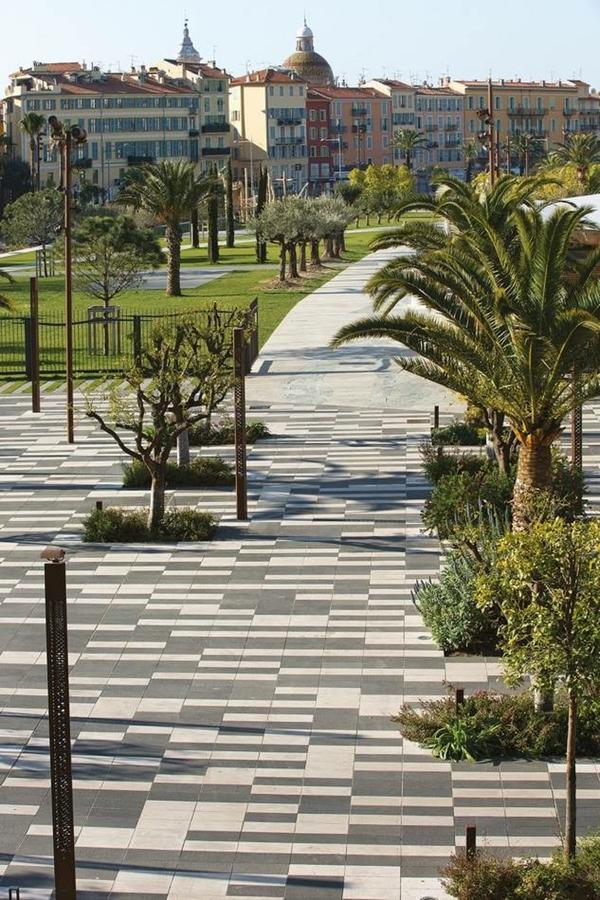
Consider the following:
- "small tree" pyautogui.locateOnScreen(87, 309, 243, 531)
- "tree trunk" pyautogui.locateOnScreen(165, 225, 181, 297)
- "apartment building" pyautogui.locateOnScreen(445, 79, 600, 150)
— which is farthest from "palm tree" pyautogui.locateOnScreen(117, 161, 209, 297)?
"apartment building" pyautogui.locateOnScreen(445, 79, 600, 150)

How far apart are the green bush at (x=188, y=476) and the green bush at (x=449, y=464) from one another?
3347 mm

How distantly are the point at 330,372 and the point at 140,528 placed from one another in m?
17.0

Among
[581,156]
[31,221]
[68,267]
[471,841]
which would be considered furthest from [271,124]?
[471,841]

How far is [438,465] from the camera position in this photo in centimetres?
2628

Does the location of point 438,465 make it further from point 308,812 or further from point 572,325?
point 308,812

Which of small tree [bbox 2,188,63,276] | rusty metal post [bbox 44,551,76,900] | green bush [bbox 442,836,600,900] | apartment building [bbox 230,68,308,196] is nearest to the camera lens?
rusty metal post [bbox 44,551,76,900]

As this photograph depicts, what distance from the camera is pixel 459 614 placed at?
18.2 meters

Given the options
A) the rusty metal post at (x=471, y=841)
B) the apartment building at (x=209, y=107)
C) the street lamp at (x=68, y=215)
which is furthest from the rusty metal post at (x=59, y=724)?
the apartment building at (x=209, y=107)

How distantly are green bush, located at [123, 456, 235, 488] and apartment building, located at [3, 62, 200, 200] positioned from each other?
100022 mm

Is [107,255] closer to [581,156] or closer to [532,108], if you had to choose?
[581,156]

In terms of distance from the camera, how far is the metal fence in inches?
1535

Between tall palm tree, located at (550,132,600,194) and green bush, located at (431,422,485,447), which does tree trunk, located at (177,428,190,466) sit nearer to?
green bush, located at (431,422,485,447)

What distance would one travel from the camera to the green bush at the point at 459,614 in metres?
18.2

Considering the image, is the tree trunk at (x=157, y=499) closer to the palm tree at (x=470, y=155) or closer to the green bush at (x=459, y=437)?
the green bush at (x=459, y=437)
